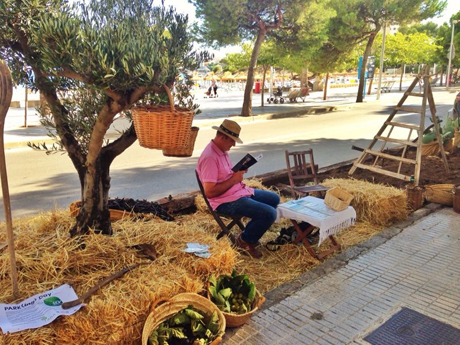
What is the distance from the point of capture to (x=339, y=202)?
4191 mm

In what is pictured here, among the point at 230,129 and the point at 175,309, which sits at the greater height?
the point at 230,129

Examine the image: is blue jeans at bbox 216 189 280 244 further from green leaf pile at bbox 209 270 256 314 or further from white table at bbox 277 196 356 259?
green leaf pile at bbox 209 270 256 314

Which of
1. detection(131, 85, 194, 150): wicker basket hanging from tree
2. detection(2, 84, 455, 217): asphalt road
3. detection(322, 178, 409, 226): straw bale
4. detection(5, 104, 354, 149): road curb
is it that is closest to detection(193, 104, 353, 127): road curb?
detection(5, 104, 354, 149): road curb

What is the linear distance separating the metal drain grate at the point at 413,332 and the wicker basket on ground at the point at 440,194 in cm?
336

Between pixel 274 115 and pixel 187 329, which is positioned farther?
pixel 274 115

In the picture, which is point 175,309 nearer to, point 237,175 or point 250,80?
point 237,175

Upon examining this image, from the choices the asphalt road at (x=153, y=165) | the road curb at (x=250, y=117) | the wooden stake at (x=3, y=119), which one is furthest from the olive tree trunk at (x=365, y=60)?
the wooden stake at (x=3, y=119)

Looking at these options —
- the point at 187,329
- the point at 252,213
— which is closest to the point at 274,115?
the point at 252,213

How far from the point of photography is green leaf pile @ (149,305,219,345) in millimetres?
2643

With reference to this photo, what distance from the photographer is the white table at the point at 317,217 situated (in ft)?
13.1

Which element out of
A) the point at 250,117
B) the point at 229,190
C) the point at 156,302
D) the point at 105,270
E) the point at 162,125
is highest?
the point at 162,125

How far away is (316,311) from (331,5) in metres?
22.5

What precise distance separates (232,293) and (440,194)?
170 inches

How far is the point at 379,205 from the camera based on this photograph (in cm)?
523
